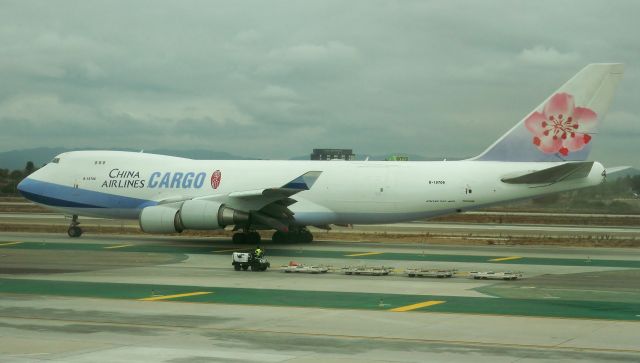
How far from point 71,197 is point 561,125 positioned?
24.0m

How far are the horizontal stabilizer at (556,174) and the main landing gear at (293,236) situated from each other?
399 inches

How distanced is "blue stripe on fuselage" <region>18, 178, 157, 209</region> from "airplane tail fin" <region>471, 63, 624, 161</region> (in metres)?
17.7

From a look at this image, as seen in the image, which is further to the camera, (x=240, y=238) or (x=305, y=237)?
(x=305, y=237)

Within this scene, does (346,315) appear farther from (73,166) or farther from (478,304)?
(73,166)

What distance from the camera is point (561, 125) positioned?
37312 millimetres

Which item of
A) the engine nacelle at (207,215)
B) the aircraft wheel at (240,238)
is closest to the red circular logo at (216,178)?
the aircraft wheel at (240,238)

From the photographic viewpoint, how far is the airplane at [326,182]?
Answer: 121ft

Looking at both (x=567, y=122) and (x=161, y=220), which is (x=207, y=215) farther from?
(x=567, y=122)

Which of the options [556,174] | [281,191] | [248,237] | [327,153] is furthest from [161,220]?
[327,153]

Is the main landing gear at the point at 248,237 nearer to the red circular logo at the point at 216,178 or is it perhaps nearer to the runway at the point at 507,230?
the red circular logo at the point at 216,178

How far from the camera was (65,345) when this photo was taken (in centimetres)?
1416

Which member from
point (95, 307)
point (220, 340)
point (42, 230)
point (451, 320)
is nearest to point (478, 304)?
point (451, 320)

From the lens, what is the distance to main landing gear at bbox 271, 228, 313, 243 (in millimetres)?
41156

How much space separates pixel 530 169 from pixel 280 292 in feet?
61.4
